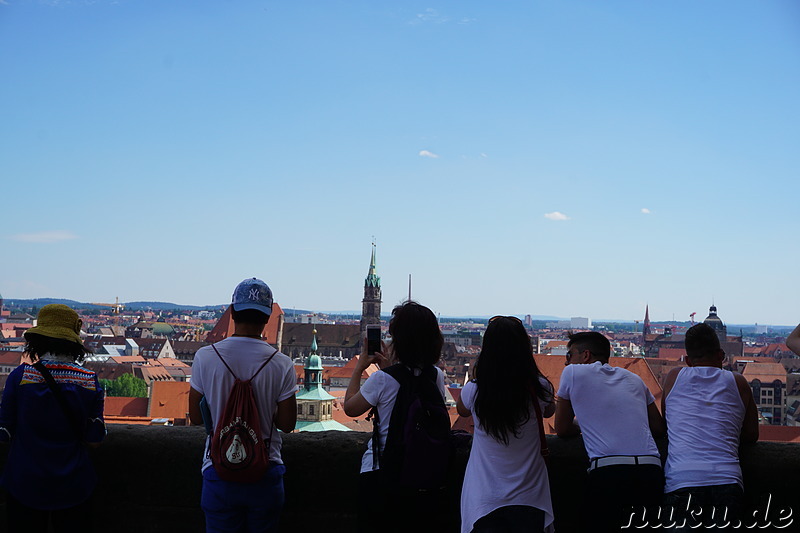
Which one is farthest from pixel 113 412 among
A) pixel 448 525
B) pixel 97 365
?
pixel 448 525

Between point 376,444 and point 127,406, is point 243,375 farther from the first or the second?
point 127,406

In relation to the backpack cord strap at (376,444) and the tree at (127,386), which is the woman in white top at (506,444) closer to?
the backpack cord strap at (376,444)

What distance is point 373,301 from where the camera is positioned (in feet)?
277

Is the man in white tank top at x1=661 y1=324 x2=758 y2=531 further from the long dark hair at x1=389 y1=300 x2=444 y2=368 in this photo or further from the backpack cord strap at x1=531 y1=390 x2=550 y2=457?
the long dark hair at x1=389 y1=300 x2=444 y2=368

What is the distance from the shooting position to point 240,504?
7.68 feet

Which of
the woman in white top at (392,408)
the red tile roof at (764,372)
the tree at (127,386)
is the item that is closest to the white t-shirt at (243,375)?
the woman in white top at (392,408)

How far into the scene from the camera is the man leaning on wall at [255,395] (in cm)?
233

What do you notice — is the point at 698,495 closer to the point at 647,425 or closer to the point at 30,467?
the point at 647,425

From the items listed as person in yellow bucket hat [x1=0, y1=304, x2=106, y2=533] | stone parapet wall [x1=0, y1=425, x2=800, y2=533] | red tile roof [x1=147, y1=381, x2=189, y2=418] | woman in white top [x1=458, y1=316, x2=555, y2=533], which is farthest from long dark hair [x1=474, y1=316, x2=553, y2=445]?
red tile roof [x1=147, y1=381, x2=189, y2=418]

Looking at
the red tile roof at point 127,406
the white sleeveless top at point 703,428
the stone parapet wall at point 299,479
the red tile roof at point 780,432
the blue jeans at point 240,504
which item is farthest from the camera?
the red tile roof at point 127,406

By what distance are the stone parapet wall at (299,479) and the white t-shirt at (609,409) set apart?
34 cm

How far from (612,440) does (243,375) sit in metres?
1.13

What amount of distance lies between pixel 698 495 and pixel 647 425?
9.8 inches

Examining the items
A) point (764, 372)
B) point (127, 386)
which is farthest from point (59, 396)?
point (764, 372)
